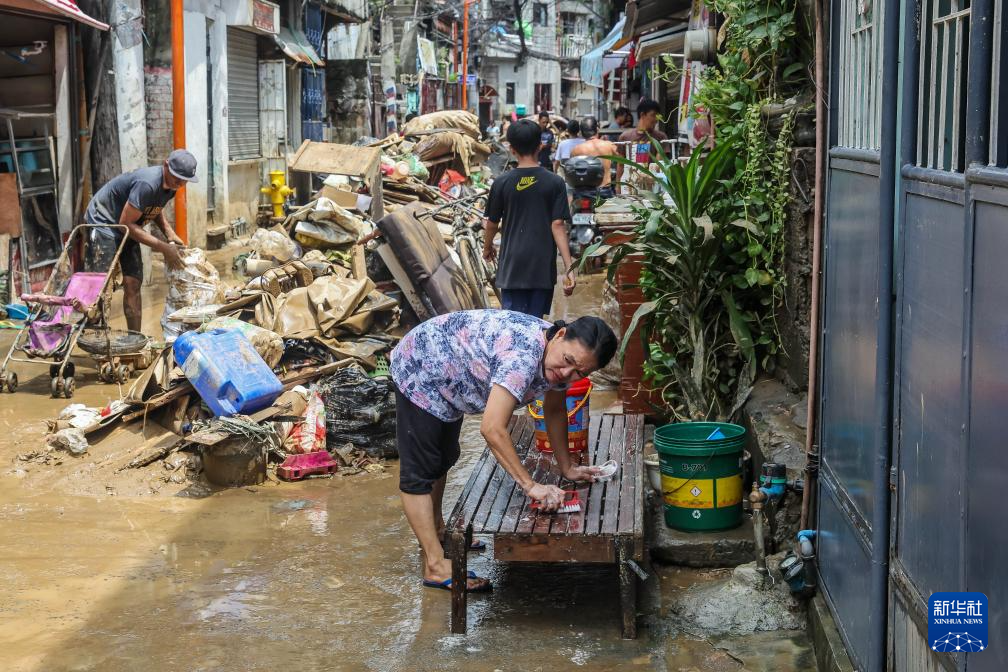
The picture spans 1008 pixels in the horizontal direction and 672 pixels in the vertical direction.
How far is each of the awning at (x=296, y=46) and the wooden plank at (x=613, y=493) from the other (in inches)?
673

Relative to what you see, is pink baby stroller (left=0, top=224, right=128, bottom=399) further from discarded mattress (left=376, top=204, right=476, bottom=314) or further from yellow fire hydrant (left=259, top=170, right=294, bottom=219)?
yellow fire hydrant (left=259, top=170, right=294, bottom=219)

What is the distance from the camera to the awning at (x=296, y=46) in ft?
72.0

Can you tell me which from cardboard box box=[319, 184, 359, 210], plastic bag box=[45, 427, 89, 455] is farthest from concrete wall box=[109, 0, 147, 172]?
plastic bag box=[45, 427, 89, 455]

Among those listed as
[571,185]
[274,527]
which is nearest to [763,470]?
[274,527]

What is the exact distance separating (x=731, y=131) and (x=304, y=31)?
20573 millimetres

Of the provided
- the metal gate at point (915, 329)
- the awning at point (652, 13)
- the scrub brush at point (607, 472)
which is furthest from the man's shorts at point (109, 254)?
the awning at point (652, 13)

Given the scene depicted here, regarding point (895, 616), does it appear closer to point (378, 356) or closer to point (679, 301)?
point (679, 301)

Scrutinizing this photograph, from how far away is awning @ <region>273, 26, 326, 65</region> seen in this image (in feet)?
72.0

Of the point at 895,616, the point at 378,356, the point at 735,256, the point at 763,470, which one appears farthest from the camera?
the point at 378,356

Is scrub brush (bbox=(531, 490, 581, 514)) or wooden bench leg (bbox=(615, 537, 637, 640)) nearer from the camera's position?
wooden bench leg (bbox=(615, 537, 637, 640))

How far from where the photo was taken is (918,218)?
10.5 feet

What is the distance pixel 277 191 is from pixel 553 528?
53.9 ft

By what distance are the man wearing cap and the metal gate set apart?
19.8 ft

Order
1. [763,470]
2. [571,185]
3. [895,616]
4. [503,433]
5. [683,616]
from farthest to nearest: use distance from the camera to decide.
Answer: [571,185]
[763,470]
[683,616]
[503,433]
[895,616]
